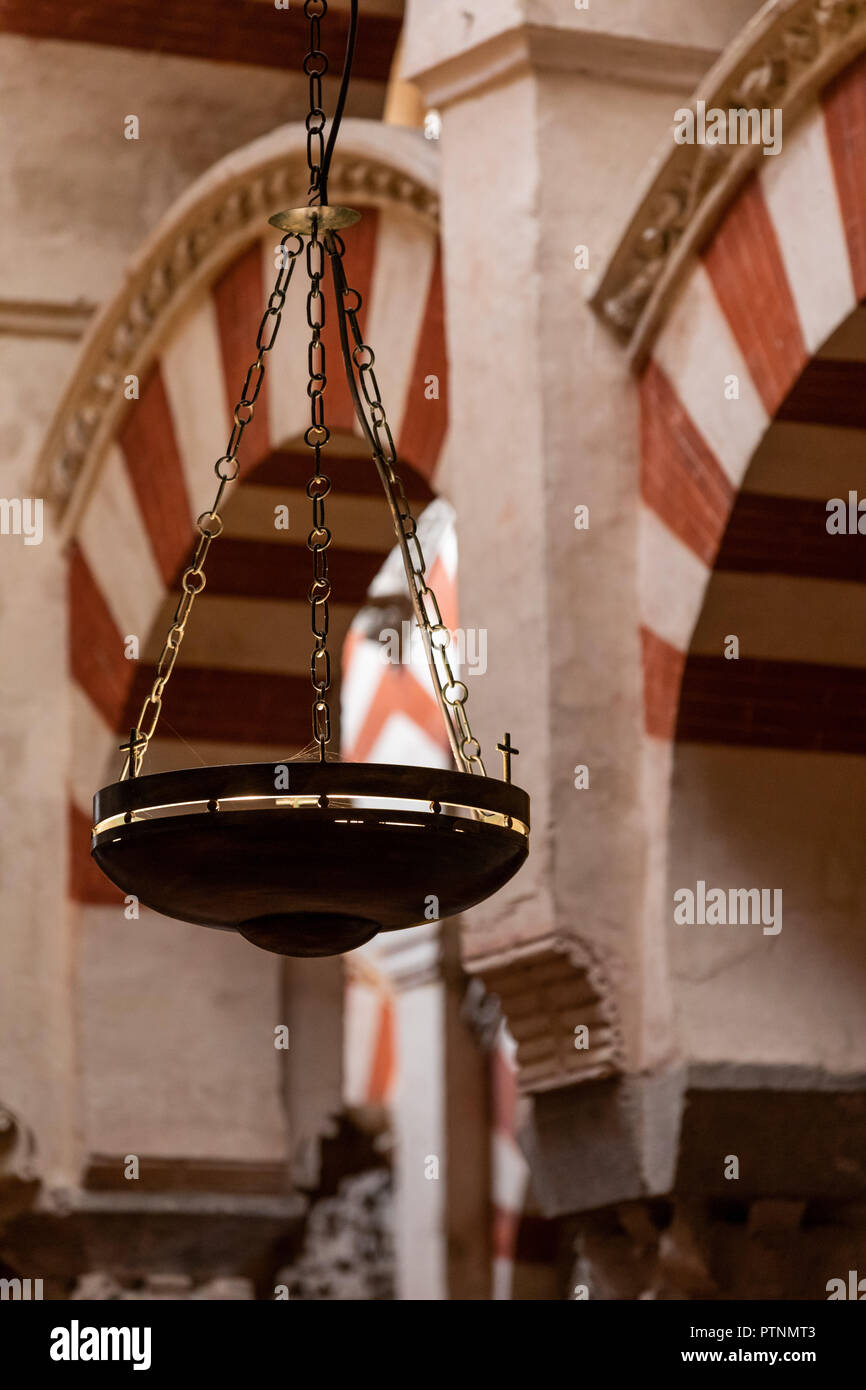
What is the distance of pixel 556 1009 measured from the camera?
4723 mm

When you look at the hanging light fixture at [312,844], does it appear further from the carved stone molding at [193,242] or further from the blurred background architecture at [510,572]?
the carved stone molding at [193,242]

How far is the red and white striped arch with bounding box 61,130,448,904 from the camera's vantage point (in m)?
5.95

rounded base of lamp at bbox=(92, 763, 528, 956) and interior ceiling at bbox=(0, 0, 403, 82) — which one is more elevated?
interior ceiling at bbox=(0, 0, 403, 82)

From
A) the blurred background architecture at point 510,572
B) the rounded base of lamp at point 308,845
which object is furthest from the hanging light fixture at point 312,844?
the blurred background architecture at point 510,572

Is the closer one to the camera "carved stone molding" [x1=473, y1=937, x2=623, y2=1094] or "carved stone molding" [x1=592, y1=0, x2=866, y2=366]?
"carved stone molding" [x1=592, y1=0, x2=866, y2=366]

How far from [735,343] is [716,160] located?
30 centimetres

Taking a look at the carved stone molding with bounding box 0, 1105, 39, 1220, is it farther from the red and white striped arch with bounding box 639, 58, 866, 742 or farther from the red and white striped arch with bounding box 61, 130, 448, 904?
the red and white striped arch with bounding box 639, 58, 866, 742

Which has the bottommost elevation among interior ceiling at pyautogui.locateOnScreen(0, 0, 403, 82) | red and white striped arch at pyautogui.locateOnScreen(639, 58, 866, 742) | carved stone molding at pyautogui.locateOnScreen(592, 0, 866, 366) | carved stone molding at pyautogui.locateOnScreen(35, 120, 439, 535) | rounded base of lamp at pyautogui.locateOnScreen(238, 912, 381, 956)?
rounded base of lamp at pyautogui.locateOnScreen(238, 912, 381, 956)

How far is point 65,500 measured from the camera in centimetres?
661

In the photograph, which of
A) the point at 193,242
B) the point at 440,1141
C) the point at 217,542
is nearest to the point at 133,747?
the point at 217,542

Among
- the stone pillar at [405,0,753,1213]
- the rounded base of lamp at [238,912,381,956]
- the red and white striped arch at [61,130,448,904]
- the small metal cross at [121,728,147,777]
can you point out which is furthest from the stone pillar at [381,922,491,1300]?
the rounded base of lamp at [238,912,381,956]

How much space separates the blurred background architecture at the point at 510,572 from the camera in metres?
4.62
